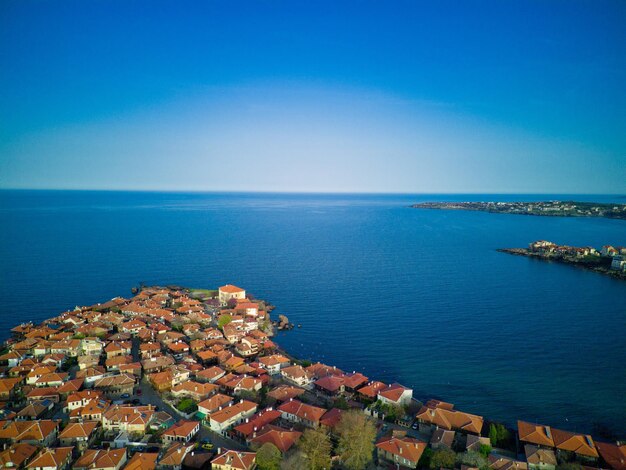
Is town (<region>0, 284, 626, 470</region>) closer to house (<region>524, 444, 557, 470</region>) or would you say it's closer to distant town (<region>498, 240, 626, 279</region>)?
house (<region>524, 444, 557, 470</region>)

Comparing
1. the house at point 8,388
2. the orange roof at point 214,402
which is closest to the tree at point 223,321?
the orange roof at point 214,402

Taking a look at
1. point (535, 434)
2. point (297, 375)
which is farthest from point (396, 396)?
point (535, 434)

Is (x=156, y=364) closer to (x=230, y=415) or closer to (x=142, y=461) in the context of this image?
(x=230, y=415)

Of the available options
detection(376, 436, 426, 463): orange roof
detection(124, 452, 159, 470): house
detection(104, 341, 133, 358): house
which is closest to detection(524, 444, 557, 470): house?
detection(376, 436, 426, 463): orange roof

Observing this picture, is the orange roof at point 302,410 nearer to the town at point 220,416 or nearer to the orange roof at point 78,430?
the town at point 220,416

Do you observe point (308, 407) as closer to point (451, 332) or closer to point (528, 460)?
point (528, 460)

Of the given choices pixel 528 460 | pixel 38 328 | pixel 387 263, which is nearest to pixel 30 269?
pixel 38 328
